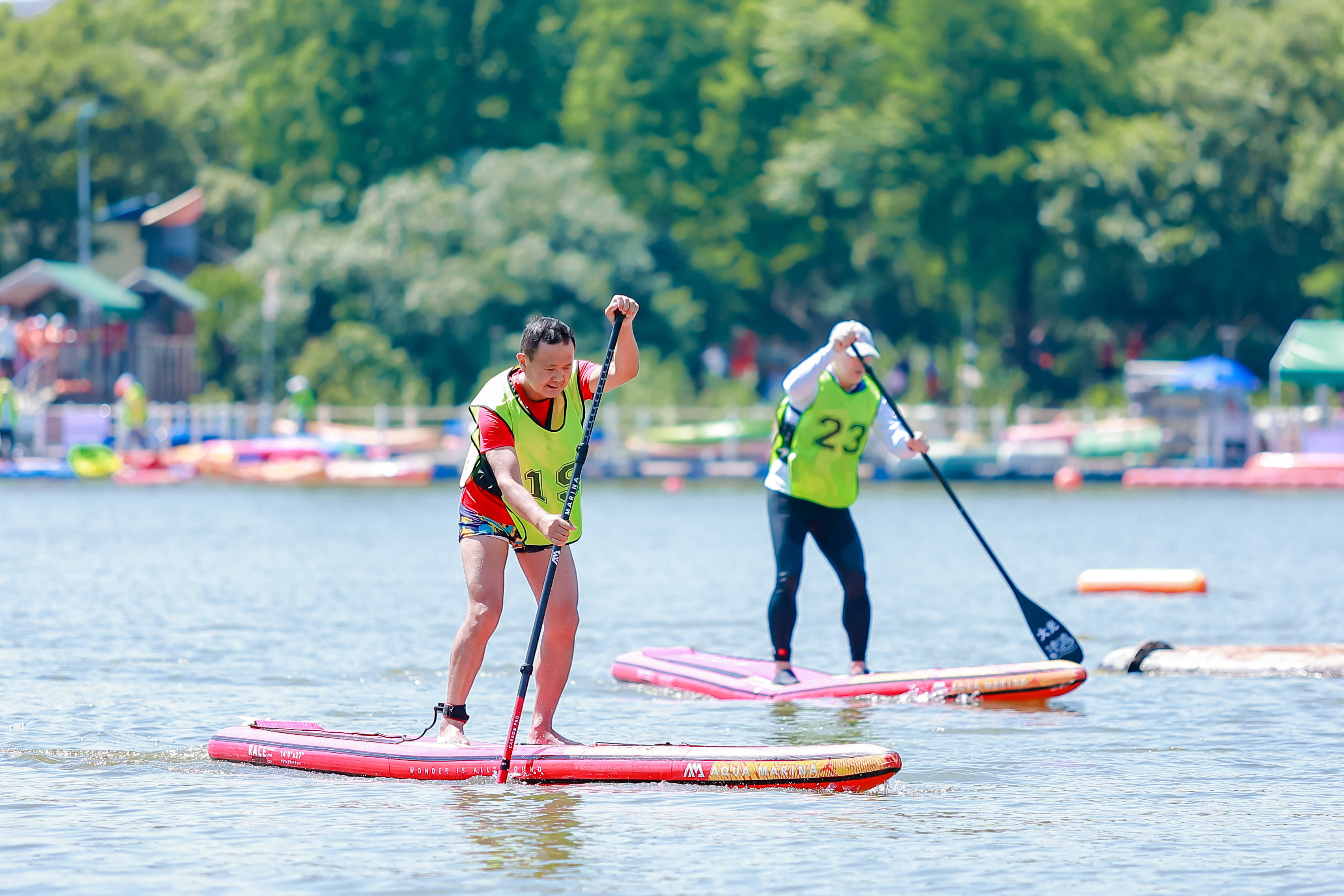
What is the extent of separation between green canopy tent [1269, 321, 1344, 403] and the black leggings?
1334 inches

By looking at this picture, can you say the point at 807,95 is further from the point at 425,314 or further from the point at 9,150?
the point at 9,150

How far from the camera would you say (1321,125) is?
47.7 m

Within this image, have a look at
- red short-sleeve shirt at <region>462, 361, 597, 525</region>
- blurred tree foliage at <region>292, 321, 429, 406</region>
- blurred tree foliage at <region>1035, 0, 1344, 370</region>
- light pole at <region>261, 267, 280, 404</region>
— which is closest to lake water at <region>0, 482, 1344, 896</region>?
red short-sleeve shirt at <region>462, 361, 597, 525</region>

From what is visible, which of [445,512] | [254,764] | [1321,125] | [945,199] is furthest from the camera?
[945,199]

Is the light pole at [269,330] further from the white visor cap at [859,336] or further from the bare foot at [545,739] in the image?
the bare foot at [545,739]

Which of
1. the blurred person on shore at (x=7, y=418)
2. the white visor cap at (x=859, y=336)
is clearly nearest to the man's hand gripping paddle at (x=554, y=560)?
the white visor cap at (x=859, y=336)

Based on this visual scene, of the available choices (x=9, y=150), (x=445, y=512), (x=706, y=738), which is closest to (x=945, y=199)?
(x=445, y=512)

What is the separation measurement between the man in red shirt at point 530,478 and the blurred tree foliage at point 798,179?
39032mm

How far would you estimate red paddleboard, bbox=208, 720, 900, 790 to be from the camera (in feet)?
25.7

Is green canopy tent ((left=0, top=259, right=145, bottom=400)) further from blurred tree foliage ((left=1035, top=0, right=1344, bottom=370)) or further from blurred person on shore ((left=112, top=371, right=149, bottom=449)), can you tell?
blurred tree foliage ((left=1035, top=0, right=1344, bottom=370))

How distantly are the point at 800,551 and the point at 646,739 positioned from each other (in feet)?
5.21

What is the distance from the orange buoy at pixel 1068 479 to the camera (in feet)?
130

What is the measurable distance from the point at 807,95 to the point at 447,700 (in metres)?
47.4

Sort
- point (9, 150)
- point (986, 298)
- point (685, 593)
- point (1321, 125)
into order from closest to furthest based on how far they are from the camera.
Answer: point (685, 593)
point (1321, 125)
point (986, 298)
point (9, 150)
